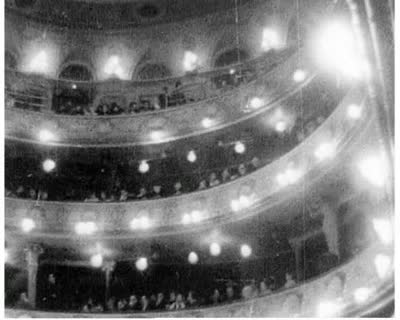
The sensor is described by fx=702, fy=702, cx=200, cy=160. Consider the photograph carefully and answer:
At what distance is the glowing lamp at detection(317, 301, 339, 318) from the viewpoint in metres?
17.0

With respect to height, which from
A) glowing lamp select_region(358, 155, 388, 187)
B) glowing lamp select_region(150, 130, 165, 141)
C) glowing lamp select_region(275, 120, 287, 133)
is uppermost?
glowing lamp select_region(150, 130, 165, 141)

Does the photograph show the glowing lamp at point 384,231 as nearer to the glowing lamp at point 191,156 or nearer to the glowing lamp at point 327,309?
the glowing lamp at point 327,309

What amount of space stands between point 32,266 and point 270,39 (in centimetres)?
1301

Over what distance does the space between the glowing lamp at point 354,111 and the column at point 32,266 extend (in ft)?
37.3

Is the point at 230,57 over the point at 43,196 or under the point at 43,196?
over

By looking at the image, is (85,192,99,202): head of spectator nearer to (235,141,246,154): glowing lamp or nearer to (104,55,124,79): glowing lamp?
(235,141,246,154): glowing lamp

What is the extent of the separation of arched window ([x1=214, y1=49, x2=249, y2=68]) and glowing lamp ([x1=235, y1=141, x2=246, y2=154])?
4627 millimetres

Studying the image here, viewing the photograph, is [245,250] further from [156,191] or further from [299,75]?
[299,75]

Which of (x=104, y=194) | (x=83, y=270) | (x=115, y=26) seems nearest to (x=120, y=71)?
(x=115, y=26)

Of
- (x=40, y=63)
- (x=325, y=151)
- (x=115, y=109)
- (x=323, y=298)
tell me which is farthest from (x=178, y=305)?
(x=40, y=63)

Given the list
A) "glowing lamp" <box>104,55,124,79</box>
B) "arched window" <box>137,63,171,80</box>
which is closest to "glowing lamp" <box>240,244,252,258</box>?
"arched window" <box>137,63,171,80</box>

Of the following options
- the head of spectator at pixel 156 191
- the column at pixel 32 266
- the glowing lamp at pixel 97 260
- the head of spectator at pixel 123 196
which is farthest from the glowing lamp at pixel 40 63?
the glowing lamp at pixel 97 260

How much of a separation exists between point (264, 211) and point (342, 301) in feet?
19.4

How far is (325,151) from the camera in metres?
21.0
